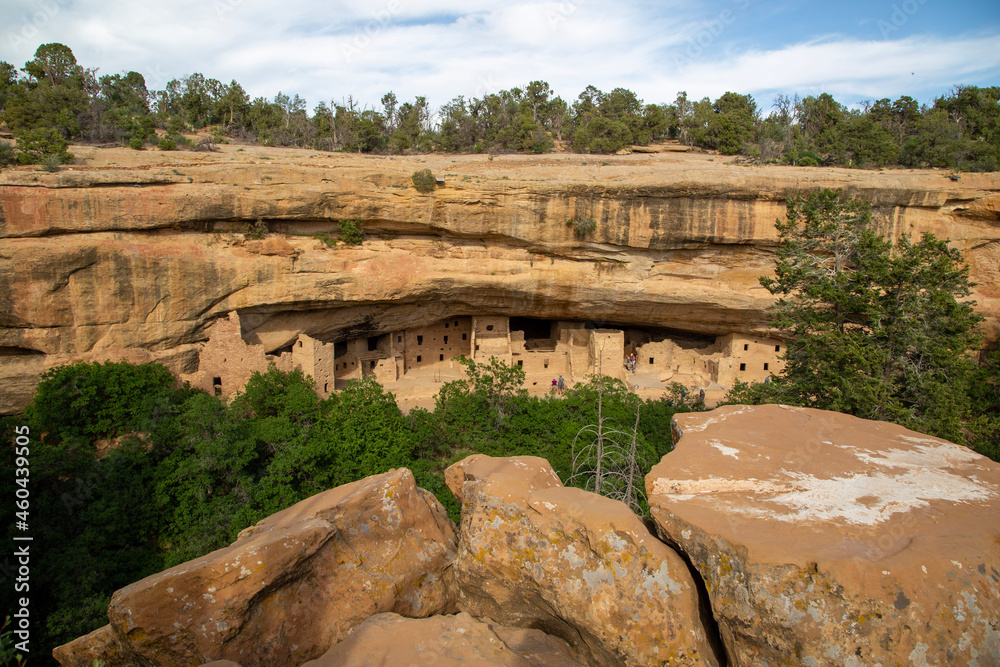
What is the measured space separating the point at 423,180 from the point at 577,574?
12.4 metres

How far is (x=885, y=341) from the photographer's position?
8758 mm

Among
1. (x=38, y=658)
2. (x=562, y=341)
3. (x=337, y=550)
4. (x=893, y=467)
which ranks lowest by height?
(x=38, y=658)

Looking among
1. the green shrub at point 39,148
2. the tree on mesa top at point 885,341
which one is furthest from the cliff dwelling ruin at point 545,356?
the green shrub at point 39,148

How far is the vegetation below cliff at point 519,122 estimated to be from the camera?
22078 mm

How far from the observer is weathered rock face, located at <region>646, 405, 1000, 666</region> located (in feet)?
7.03

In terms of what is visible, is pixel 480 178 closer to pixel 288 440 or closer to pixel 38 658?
pixel 288 440

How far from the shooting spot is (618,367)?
1703 cm

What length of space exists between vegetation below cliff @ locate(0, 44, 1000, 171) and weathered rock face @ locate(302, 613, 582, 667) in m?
18.9

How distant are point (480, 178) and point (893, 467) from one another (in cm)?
1252

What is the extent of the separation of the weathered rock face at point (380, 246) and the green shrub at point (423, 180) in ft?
0.80

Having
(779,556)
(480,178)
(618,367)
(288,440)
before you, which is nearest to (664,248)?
(618,367)

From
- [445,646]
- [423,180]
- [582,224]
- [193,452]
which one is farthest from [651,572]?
[193,452]

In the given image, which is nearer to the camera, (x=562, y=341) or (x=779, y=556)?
(x=779, y=556)

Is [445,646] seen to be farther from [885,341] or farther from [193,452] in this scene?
[193,452]
